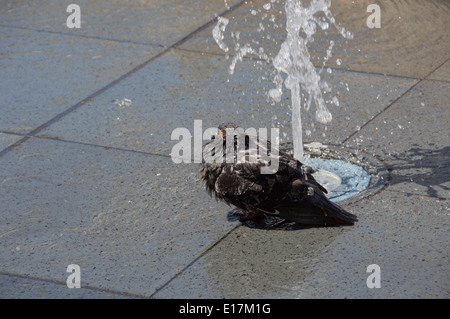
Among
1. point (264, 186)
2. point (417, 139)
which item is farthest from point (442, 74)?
point (264, 186)

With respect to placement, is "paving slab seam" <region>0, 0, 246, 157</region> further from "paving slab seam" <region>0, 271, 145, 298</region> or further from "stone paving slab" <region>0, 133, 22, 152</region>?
"paving slab seam" <region>0, 271, 145, 298</region>

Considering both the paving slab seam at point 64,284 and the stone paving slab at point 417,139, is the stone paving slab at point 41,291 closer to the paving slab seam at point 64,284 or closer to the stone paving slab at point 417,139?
the paving slab seam at point 64,284

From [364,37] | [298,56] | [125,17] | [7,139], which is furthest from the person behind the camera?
[125,17]

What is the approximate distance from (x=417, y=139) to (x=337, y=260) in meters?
1.87

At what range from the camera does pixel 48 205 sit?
550 cm

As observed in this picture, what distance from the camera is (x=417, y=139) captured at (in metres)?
6.22

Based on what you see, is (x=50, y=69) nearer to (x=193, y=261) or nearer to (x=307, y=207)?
(x=193, y=261)

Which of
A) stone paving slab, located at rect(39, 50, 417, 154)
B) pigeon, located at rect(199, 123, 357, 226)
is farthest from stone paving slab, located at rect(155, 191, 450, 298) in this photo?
stone paving slab, located at rect(39, 50, 417, 154)

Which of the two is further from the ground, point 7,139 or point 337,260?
point 7,139

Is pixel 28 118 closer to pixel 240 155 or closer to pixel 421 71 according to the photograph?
pixel 240 155

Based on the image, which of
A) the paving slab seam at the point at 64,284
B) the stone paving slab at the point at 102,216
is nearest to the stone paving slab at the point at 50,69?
the stone paving slab at the point at 102,216

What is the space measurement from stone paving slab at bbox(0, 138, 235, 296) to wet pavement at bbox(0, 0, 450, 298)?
0.05 ft
